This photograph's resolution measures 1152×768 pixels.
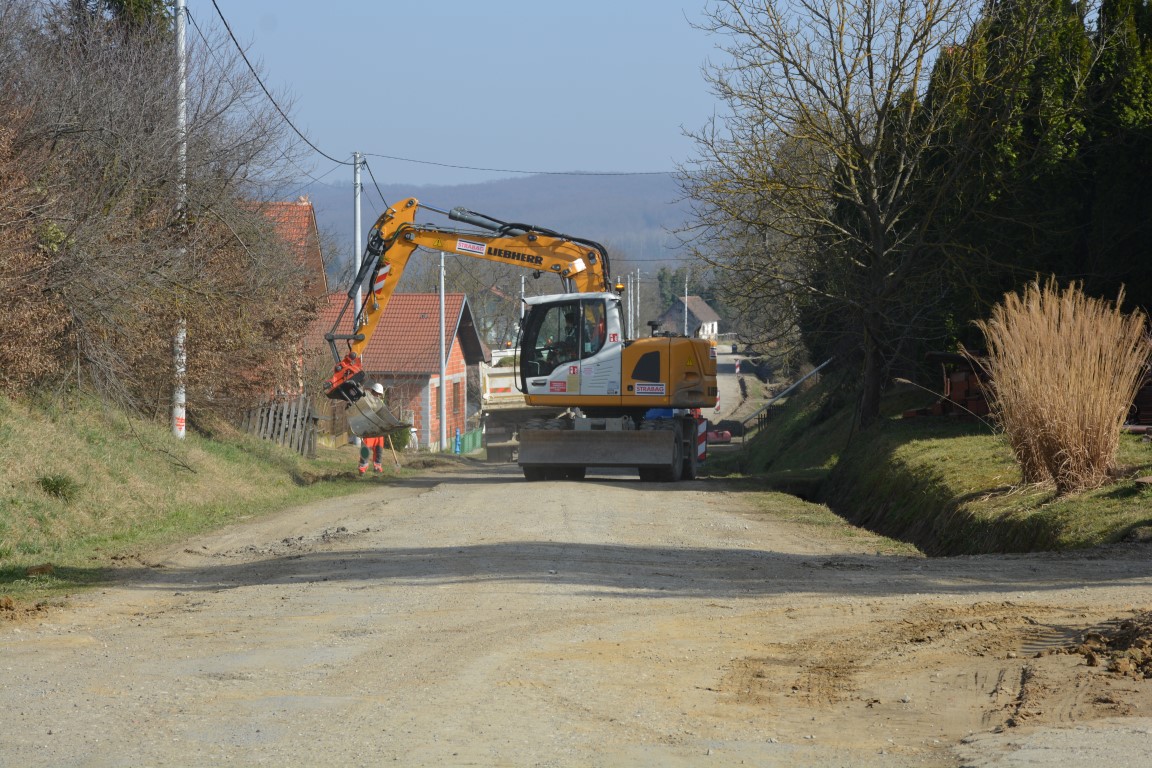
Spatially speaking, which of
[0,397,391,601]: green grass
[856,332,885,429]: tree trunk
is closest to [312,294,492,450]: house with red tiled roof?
[856,332,885,429]: tree trunk

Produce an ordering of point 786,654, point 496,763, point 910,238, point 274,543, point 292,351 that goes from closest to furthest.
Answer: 1. point 496,763
2. point 786,654
3. point 274,543
4. point 910,238
5. point 292,351

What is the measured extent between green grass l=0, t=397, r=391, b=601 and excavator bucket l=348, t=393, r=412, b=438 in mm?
1225

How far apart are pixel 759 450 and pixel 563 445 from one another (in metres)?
19.7

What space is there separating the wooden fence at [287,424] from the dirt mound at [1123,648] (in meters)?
22.0

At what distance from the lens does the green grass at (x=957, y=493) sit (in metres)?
12.1

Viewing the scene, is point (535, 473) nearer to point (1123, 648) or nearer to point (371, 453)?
point (371, 453)

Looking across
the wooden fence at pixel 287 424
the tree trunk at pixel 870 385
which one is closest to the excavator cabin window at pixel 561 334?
the tree trunk at pixel 870 385

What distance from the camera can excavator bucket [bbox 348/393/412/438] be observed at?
21.8m

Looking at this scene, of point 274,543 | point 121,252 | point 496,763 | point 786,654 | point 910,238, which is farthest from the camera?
point 910,238

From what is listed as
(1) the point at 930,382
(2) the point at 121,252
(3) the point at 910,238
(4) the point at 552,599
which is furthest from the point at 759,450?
(4) the point at 552,599

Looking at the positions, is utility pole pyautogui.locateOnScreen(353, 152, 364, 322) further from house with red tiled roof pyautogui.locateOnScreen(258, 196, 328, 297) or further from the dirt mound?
the dirt mound

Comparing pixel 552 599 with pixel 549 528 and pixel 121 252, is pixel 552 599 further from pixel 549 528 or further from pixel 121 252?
pixel 121 252

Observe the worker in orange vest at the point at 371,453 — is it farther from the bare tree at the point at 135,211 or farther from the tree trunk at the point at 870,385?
the tree trunk at the point at 870,385

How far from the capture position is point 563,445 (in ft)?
74.9
